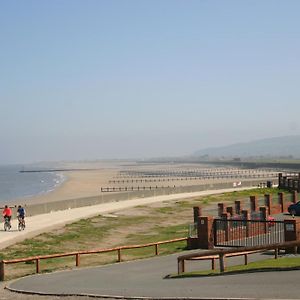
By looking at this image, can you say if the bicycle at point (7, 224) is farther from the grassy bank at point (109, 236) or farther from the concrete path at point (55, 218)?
the grassy bank at point (109, 236)

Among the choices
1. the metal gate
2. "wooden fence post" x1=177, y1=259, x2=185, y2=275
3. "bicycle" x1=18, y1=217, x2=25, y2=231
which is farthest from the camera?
"bicycle" x1=18, y1=217, x2=25, y2=231

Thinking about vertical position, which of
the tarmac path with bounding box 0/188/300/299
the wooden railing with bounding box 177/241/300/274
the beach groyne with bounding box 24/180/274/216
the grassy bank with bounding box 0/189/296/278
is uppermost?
the wooden railing with bounding box 177/241/300/274

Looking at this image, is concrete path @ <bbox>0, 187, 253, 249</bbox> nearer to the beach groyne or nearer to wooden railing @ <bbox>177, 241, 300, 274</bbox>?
the beach groyne

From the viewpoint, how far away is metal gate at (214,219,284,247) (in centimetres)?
2188

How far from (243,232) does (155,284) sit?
9.25 m

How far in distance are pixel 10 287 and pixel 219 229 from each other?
378 inches

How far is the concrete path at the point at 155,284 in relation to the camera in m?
11.7

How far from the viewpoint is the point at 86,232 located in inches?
1288

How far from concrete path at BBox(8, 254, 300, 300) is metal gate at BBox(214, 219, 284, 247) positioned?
4.19m

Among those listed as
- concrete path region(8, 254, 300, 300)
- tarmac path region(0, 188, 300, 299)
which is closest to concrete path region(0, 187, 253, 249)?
tarmac path region(0, 188, 300, 299)

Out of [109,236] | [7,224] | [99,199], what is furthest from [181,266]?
[99,199]

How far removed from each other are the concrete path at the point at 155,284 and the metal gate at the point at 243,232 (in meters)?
4.19

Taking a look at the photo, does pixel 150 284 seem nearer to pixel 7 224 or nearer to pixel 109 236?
pixel 109 236

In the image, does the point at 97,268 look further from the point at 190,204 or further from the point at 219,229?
the point at 190,204
